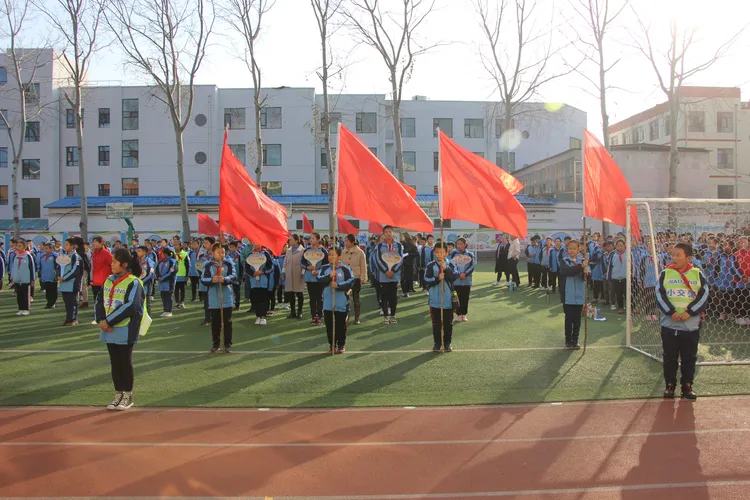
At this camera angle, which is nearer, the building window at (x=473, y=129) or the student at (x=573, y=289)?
the student at (x=573, y=289)

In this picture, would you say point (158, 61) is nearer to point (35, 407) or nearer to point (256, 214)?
point (256, 214)

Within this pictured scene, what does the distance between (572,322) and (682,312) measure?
2.94 metres

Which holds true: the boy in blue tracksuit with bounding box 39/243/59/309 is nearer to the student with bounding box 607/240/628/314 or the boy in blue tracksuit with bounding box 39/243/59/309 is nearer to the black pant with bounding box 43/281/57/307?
the black pant with bounding box 43/281/57/307

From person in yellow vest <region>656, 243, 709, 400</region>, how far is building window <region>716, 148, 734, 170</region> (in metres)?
49.3

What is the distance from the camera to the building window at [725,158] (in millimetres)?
49312

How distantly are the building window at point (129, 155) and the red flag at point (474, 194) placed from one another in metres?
42.6

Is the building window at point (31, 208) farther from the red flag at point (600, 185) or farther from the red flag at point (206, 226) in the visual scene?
the red flag at point (600, 185)

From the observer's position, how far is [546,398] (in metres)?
7.38

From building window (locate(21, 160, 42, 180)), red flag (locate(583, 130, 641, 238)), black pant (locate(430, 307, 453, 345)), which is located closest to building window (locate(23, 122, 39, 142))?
building window (locate(21, 160, 42, 180))

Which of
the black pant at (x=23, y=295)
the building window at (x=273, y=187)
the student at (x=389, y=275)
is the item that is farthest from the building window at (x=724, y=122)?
the black pant at (x=23, y=295)

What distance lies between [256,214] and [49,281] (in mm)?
9838

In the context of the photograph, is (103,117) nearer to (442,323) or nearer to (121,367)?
(442,323)

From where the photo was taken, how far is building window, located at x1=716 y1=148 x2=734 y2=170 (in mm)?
49312

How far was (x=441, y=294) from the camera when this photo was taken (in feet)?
32.0
